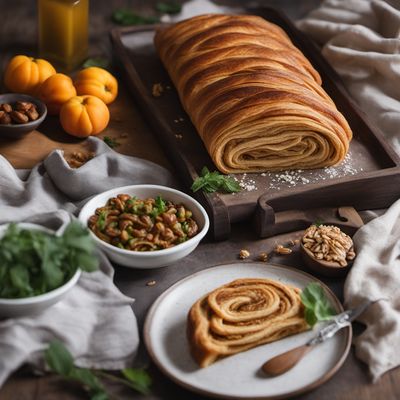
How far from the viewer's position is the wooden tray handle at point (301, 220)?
303cm

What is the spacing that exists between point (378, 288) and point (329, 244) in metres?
0.24

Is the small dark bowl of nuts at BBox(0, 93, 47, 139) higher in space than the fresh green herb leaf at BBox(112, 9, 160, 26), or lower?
higher

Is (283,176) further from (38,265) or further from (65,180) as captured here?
(38,265)

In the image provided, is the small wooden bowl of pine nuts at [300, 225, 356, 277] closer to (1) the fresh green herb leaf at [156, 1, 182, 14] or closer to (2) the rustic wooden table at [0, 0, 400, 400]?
(2) the rustic wooden table at [0, 0, 400, 400]

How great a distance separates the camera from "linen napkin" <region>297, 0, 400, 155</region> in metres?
3.64

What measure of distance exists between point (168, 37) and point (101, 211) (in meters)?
1.21

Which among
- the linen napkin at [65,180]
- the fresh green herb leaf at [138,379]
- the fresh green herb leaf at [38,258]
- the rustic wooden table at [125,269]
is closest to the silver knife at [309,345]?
the rustic wooden table at [125,269]

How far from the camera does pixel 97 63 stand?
4066mm

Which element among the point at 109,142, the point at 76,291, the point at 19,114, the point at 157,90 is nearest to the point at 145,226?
the point at 76,291

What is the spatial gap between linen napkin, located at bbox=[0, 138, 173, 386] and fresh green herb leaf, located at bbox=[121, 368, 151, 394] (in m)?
0.06

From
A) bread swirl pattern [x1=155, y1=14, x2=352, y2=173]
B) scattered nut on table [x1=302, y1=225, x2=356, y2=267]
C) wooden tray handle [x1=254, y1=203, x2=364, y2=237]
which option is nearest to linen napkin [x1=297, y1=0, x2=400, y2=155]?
bread swirl pattern [x1=155, y1=14, x2=352, y2=173]

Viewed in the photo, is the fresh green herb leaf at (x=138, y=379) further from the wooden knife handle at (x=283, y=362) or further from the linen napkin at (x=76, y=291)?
the wooden knife handle at (x=283, y=362)

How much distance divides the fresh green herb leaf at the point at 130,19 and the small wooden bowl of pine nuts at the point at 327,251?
6.63 ft

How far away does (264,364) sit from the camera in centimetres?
247
